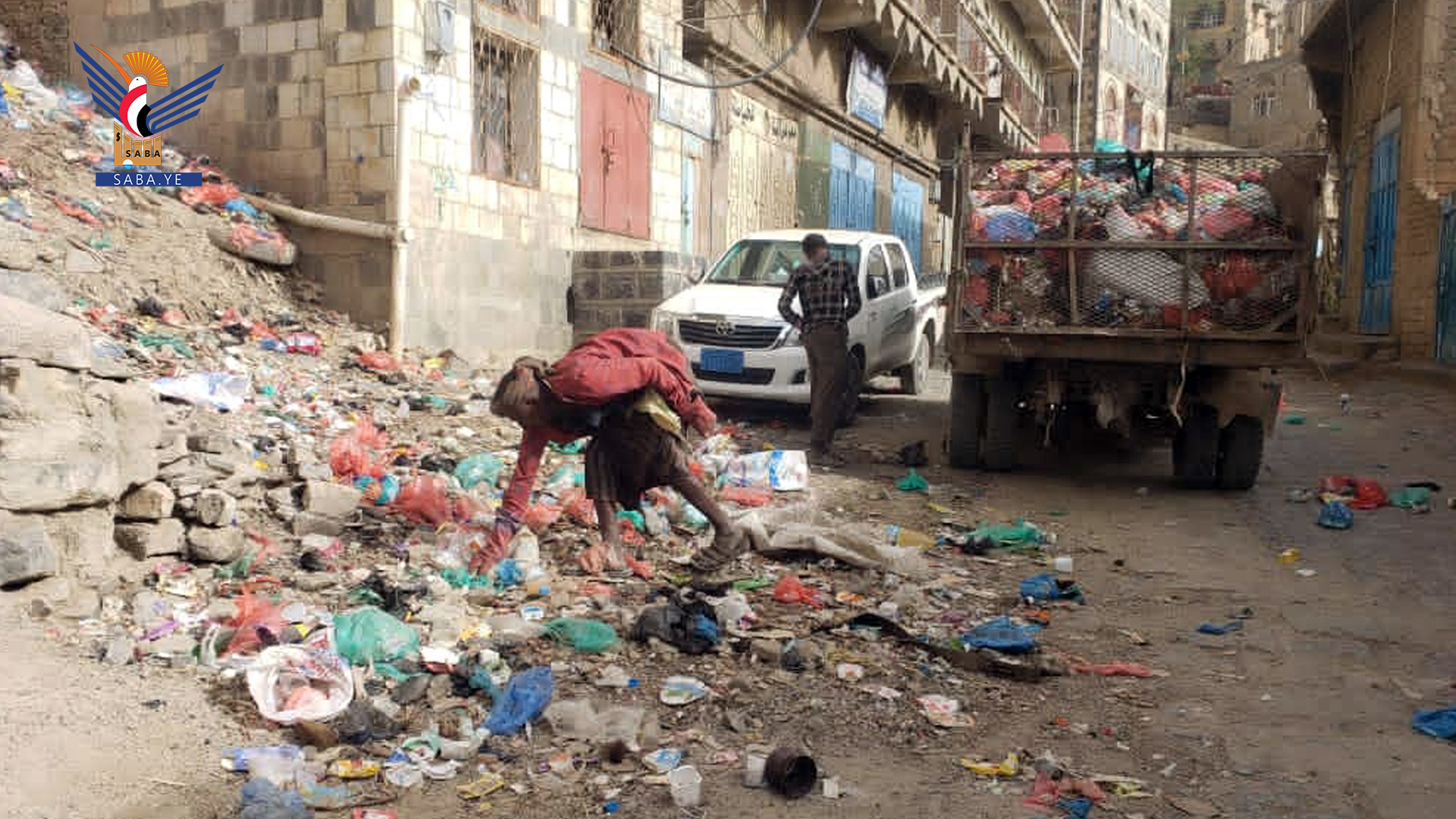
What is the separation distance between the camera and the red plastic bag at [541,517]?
5.73 meters

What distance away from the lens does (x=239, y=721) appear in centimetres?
341

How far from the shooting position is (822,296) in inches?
331

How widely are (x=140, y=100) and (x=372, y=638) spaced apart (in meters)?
8.80

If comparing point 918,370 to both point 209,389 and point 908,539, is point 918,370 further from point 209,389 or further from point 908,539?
point 209,389

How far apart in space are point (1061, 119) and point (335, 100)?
39.8 m

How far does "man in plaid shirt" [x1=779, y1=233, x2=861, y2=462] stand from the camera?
27.6ft

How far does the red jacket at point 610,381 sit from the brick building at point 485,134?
3534 mm

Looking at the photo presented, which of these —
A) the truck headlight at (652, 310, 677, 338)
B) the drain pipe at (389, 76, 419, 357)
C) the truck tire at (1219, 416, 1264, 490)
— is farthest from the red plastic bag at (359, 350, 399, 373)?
the truck tire at (1219, 416, 1264, 490)

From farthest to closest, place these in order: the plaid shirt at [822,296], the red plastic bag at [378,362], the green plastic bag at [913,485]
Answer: the red plastic bag at [378,362]
the plaid shirt at [822,296]
the green plastic bag at [913,485]

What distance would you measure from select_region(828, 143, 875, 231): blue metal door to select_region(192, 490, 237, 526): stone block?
15.6 metres

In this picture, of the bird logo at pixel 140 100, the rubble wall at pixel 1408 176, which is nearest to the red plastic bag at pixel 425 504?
the bird logo at pixel 140 100

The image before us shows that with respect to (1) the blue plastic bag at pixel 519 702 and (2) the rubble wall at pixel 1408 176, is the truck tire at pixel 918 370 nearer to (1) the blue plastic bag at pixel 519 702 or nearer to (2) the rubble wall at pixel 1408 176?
(2) the rubble wall at pixel 1408 176

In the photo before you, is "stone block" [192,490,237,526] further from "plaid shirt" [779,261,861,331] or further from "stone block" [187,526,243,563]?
"plaid shirt" [779,261,861,331]

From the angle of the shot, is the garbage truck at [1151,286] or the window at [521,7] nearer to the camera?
the garbage truck at [1151,286]
